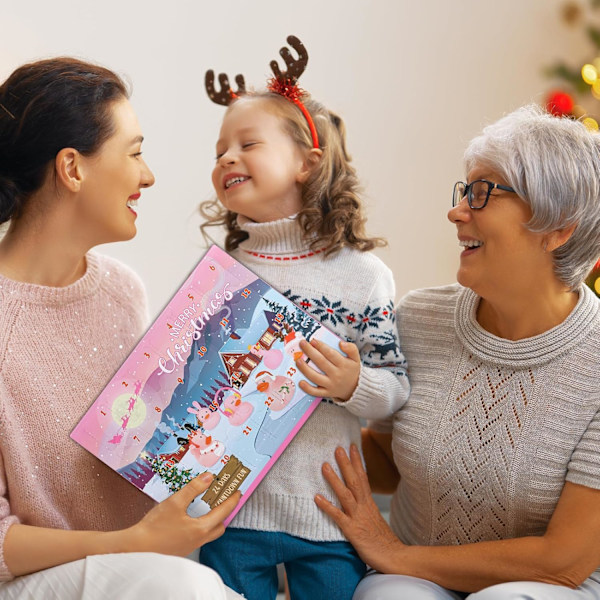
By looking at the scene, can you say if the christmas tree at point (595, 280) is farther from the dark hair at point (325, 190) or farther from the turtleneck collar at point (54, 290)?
the turtleneck collar at point (54, 290)

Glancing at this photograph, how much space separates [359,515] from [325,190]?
28.7 inches

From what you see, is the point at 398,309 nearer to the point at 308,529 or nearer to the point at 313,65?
the point at 308,529

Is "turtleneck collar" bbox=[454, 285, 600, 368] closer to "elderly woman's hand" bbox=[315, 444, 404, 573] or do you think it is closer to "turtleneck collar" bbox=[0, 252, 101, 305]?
"elderly woman's hand" bbox=[315, 444, 404, 573]

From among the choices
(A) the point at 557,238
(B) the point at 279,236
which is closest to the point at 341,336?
(B) the point at 279,236

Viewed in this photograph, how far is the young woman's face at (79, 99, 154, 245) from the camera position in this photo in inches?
61.4

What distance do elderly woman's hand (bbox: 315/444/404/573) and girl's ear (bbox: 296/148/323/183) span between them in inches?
24.5

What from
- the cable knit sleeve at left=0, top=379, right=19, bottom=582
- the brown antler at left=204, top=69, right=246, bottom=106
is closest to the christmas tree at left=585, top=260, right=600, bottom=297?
the brown antler at left=204, top=69, right=246, bottom=106

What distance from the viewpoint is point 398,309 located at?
1821 millimetres

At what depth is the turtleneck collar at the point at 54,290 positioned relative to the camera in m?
1.53

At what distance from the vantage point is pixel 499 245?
60.8 inches

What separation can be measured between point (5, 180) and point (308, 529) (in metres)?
0.94

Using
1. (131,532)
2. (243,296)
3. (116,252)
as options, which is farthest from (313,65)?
(131,532)

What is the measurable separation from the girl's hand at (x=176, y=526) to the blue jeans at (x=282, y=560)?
15cm

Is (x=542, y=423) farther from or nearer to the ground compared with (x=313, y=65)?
nearer to the ground
